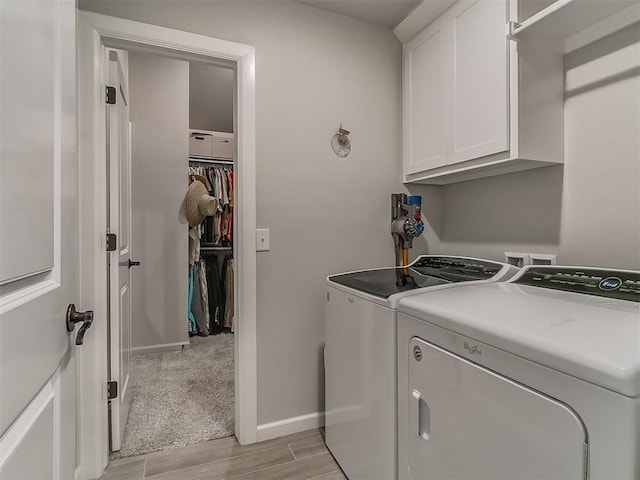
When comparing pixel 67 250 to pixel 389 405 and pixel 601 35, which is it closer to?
pixel 389 405

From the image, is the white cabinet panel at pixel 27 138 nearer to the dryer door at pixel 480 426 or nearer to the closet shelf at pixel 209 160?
the dryer door at pixel 480 426

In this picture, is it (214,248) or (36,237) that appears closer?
(36,237)

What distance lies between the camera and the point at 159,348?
314cm

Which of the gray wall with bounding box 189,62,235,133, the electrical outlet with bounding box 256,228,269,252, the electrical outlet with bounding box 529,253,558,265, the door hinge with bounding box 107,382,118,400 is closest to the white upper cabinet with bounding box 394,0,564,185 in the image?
the electrical outlet with bounding box 529,253,558,265

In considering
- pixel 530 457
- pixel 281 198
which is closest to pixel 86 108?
pixel 281 198

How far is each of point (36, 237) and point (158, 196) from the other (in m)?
2.78

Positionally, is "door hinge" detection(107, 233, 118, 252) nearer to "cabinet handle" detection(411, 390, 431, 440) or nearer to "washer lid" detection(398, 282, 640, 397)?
"washer lid" detection(398, 282, 640, 397)

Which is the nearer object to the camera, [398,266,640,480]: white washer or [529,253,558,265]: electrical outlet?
[398,266,640,480]: white washer

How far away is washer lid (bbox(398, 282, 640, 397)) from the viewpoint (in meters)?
0.61

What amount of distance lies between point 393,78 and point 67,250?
6.79 feet

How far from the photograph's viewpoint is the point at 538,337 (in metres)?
0.73

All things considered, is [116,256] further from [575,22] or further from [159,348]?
[575,22]

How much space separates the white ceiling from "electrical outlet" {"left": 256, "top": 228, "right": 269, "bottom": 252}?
4.35 feet

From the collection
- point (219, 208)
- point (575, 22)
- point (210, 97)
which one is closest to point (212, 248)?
point (219, 208)
